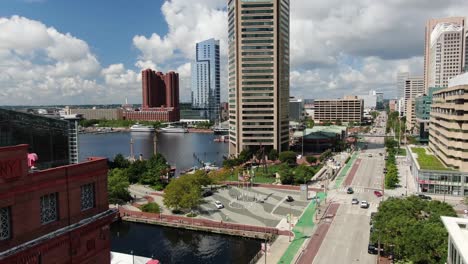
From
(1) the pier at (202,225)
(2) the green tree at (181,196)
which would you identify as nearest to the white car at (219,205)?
(2) the green tree at (181,196)

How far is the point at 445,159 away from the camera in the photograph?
78188 millimetres

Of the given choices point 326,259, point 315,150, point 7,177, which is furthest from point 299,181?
point 7,177

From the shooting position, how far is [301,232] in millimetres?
53625

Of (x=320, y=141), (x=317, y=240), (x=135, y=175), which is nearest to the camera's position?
(x=317, y=240)

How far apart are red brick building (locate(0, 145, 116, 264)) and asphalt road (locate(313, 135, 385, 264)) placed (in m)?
29.7

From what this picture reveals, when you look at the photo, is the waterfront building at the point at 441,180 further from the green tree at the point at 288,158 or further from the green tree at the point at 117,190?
the green tree at the point at 117,190

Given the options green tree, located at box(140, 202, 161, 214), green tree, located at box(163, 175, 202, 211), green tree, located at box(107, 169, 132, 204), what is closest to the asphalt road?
green tree, located at box(163, 175, 202, 211)

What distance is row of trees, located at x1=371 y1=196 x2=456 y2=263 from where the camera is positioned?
120 ft

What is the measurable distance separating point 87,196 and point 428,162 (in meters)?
78.8

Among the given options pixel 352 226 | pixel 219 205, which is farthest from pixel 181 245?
pixel 352 226

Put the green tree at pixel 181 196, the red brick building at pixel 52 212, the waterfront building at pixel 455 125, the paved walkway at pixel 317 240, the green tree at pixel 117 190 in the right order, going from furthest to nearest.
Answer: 1. the waterfront building at pixel 455 125
2. the green tree at pixel 117 190
3. the green tree at pixel 181 196
4. the paved walkway at pixel 317 240
5. the red brick building at pixel 52 212

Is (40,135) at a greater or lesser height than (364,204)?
greater

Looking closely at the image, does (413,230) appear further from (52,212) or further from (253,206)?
(52,212)

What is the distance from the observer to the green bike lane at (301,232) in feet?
150
